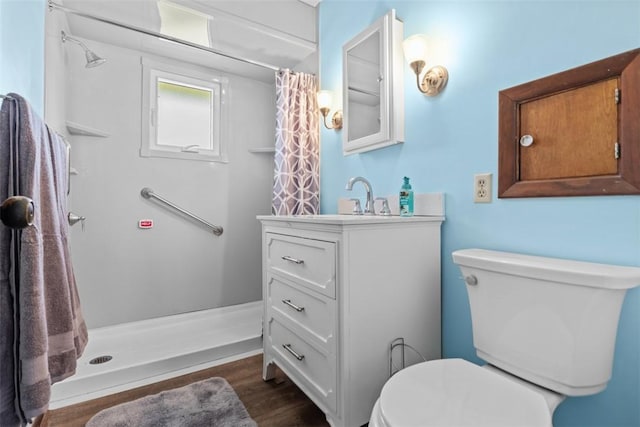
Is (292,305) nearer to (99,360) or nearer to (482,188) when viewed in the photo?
(482,188)

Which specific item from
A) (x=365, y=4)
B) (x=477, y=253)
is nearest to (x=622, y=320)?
(x=477, y=253)

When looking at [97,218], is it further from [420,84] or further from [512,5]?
[512,5]

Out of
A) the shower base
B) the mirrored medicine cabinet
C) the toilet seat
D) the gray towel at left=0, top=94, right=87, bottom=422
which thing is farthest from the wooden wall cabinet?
the shower base

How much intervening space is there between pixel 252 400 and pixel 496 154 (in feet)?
5.24

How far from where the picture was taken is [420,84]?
1.48 metres

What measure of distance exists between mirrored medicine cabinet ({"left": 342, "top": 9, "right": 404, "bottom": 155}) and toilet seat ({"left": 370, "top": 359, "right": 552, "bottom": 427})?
3.66 feet

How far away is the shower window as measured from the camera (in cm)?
244

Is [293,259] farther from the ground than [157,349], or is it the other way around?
[293,259]

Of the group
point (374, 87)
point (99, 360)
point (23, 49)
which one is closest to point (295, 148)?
point (374, 87)

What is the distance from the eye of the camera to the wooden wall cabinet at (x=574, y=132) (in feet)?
2.94

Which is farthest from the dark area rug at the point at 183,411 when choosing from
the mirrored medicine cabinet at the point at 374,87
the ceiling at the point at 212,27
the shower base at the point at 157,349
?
the ceiling at the point at 212,27

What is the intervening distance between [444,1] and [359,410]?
180 cm

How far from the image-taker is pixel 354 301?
3.83 ft

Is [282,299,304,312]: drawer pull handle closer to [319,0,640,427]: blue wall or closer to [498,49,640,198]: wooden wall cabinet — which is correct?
[319,0,640,427]: blue wall
